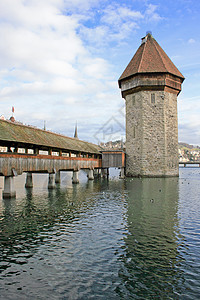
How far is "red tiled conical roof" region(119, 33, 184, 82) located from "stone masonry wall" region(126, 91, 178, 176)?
3.58m

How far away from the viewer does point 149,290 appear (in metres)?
4.42

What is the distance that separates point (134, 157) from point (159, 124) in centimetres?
667

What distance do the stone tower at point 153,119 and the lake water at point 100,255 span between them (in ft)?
80.9

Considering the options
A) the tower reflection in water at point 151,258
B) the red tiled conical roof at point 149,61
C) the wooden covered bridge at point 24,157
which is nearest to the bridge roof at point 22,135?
the wooden covered bridge at point 24,157

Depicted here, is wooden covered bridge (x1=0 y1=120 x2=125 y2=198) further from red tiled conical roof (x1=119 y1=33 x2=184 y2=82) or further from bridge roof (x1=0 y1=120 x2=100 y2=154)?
red tiled conical roof (x1=119 y1=33 x2=184 y2=82)

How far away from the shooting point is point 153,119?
35.2m

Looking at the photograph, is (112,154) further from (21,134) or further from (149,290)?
(149,290)

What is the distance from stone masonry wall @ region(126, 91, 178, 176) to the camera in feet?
115

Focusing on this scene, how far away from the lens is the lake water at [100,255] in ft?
14.7

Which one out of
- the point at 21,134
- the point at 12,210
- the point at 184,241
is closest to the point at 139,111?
the point at 21,134

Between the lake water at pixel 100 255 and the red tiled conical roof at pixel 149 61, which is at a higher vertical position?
the red tiled conical roof at pixel 149 61

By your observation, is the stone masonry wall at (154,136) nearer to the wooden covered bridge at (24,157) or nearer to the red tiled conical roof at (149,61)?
the red tiled conical roof at (149,61)

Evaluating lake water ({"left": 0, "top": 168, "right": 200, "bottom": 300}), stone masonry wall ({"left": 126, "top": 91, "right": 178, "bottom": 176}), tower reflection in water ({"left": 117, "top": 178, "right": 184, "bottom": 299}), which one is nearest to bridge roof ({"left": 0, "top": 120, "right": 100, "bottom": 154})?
lake water ({"left": 0, "top": 168, "right": 200, "bottom": 300})

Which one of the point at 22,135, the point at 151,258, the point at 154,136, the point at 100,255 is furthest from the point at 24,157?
the point at 154,136
